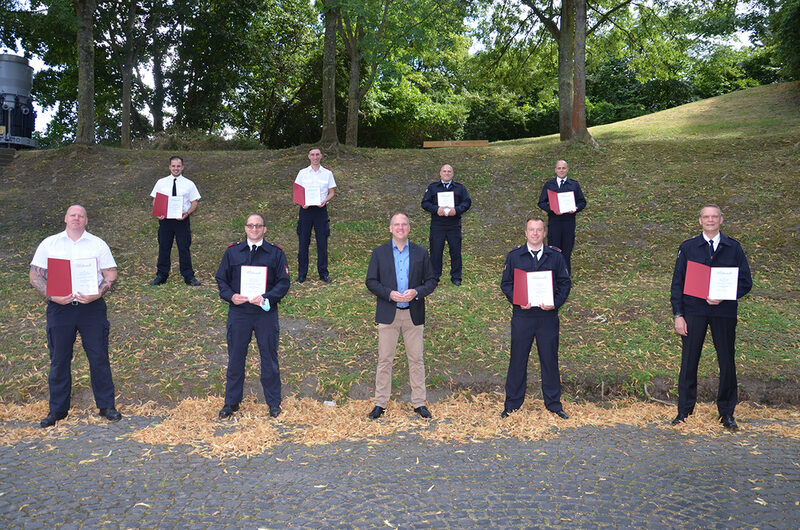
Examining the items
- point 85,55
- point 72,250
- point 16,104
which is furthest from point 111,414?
point 16,104

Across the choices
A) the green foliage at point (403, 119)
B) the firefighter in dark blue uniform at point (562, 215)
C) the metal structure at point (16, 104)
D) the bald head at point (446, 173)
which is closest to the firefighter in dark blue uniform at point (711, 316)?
the firefighter in dark blue uniform at point (562, 215)

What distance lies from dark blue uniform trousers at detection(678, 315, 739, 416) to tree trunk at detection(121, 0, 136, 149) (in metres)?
21.4

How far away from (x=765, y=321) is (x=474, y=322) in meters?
4.52

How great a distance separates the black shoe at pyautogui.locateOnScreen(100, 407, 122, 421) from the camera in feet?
23.7

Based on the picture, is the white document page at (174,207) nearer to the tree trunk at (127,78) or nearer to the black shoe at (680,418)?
the black shoe at (680,418)

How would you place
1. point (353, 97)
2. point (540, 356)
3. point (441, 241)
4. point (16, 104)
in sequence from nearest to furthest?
1. point (540, 356)
2. point (441, 241)
3. point (353, 97)
4. point (16, 104)

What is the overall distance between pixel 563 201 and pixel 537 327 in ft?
12.7

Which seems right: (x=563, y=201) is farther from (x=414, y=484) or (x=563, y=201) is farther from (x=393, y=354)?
(x=414, y=484)

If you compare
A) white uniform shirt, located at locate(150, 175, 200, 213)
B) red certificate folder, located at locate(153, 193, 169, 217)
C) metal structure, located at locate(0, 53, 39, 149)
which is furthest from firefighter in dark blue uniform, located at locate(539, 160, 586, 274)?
metal structure, located at locate(0, 53, 39, 149)

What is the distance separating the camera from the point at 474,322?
33.2 ft

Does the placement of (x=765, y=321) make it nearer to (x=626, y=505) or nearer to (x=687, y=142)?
(x=626, y=505)

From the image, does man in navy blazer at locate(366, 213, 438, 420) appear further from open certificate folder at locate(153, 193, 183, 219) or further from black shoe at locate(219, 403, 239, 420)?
open certificate folder at locate(153, 193, 183, 219)

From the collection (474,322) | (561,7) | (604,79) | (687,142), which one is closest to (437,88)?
(604,79)

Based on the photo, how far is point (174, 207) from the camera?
10680mm
